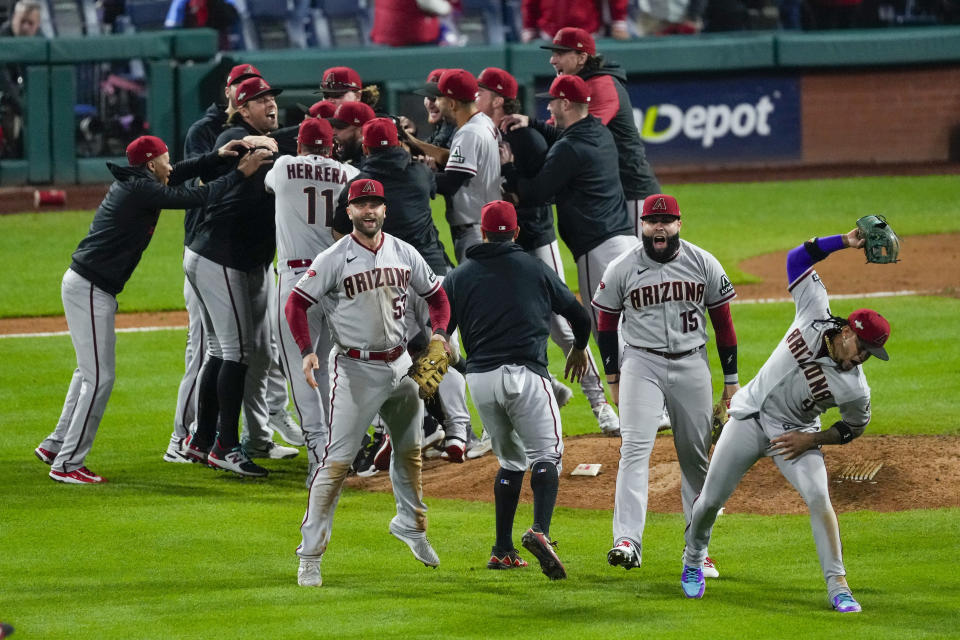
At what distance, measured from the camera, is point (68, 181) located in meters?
19.0

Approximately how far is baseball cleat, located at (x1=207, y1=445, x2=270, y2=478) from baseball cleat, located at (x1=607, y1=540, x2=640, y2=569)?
3.02 meters

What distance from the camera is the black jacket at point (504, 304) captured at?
22.4 ft

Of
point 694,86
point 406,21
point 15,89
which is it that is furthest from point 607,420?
point 15,89

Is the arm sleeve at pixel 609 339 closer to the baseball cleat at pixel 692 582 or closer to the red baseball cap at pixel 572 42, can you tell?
the baseball cleat at pixel 692 582

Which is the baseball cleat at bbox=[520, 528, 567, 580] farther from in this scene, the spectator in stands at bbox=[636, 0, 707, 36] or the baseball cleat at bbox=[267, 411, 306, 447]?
the spectator in stands at bbox=[636, 0, 707, 36]

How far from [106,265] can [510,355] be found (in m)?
2.91

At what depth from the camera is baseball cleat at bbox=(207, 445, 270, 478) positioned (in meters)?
8.91

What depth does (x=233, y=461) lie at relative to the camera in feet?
29.2

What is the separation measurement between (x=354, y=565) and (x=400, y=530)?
0.93 ft

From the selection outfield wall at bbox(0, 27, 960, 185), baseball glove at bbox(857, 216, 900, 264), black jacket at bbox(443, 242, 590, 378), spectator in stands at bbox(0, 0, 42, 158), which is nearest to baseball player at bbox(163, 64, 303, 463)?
black jacket at bbox(443, 242, 590, 378)

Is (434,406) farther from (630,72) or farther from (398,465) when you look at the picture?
(630,72)

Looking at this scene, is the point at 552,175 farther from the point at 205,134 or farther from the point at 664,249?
the point at 205,134

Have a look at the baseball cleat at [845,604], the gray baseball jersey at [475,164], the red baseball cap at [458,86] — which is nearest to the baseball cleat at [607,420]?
the gray baseball jersey at [475,164]

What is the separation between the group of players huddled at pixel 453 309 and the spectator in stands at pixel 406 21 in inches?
384
